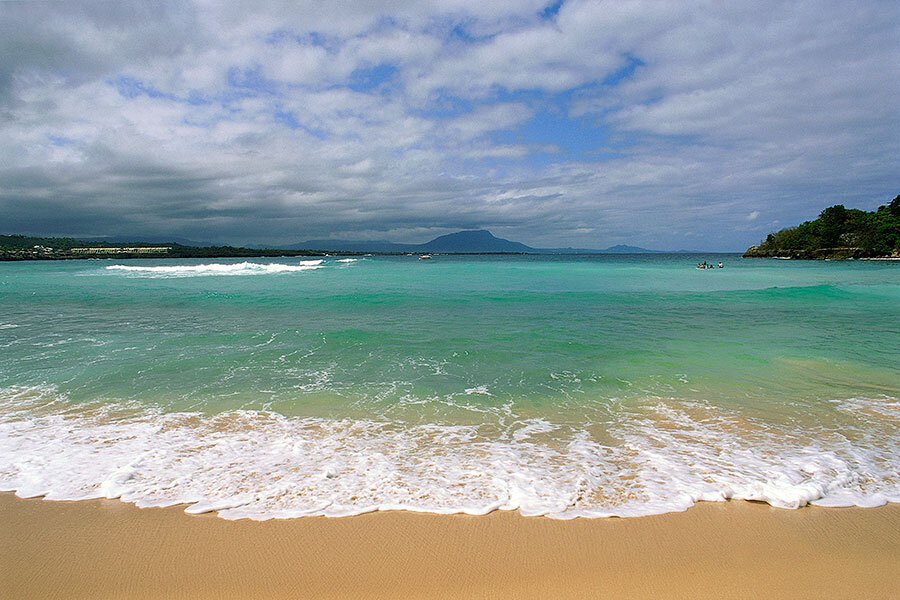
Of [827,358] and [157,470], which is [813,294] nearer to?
[827,358]

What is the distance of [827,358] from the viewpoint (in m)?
10.4

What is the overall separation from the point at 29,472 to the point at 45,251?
14363 centimetres

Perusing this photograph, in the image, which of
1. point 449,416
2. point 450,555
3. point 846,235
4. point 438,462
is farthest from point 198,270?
point 846,235

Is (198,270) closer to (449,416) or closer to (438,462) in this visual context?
(449,416)

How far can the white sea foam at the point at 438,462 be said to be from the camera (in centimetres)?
426

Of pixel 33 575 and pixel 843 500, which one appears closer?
pixel 33 575

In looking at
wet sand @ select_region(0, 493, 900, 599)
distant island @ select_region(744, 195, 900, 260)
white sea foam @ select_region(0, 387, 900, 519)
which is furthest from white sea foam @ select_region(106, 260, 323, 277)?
distant island @ select_region(744, 195, 900, 260)

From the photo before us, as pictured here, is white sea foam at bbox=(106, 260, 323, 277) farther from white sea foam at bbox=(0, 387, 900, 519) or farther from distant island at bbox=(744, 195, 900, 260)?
distant island at bbox=(744, 195, 900, 260)

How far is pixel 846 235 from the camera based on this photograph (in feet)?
321

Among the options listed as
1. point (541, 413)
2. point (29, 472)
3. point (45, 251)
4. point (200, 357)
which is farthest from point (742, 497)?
point (45, 251)

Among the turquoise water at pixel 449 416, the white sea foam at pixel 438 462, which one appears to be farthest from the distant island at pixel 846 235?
the white sea foam at pixel 438 462

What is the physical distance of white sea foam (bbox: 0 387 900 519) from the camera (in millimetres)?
4262

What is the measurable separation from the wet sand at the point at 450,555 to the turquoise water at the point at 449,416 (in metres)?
0.26

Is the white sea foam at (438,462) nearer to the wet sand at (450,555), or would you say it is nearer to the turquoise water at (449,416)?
the turquoise water at (449,416)
